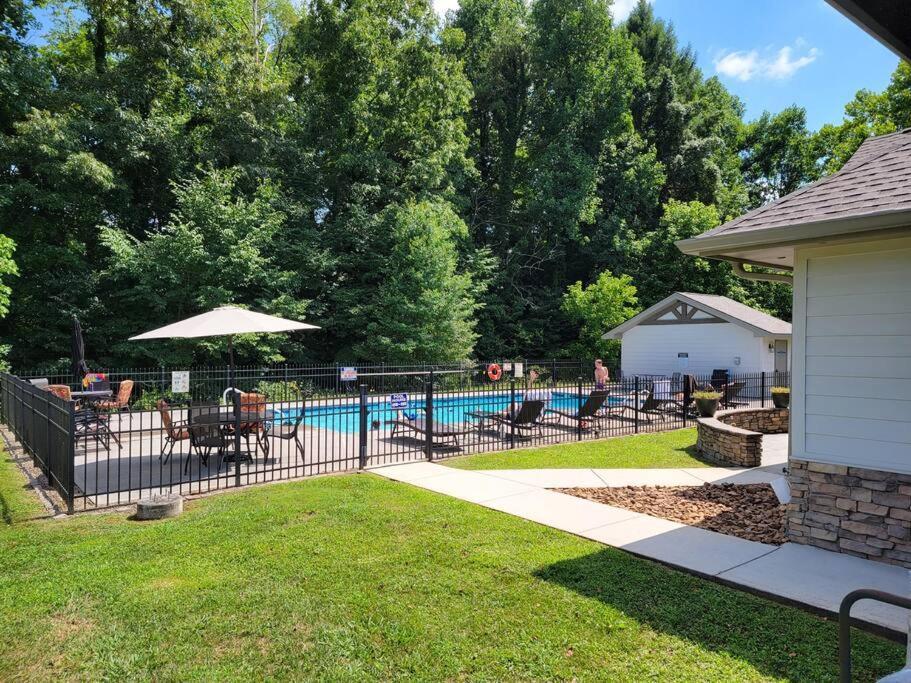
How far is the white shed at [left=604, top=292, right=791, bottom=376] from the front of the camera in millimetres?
22359

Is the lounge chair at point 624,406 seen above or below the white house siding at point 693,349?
below

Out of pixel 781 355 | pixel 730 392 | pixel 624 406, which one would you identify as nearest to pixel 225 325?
pixel 624 406

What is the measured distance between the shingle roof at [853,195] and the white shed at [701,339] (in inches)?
662

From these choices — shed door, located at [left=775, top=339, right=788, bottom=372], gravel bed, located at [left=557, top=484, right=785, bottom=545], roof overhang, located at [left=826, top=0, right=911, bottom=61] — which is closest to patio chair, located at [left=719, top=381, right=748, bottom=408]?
shed door, located at [left=775, top=339, right=788, bottom=372]

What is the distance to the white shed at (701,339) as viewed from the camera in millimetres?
22359

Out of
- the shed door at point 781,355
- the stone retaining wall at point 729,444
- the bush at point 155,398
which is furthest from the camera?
→ the shed door at point 781,355

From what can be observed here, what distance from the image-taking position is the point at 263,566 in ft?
15.5

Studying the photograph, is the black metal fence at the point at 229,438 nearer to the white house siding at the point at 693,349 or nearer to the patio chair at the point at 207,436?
the patio chair at the point at 207,436

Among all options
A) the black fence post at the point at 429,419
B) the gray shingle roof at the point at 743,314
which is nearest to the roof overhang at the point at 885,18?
the black fence post at the point at 429,419

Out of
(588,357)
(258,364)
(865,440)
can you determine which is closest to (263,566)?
(865,440)

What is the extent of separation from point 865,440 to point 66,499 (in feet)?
28.3

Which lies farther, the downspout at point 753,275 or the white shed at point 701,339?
the white shed at point 701,339

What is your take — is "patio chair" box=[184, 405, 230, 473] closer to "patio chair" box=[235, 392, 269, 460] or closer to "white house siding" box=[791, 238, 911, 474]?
"patio chair" box=[235, 392, 269, 460]

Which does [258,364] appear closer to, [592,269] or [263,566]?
[263,566]
